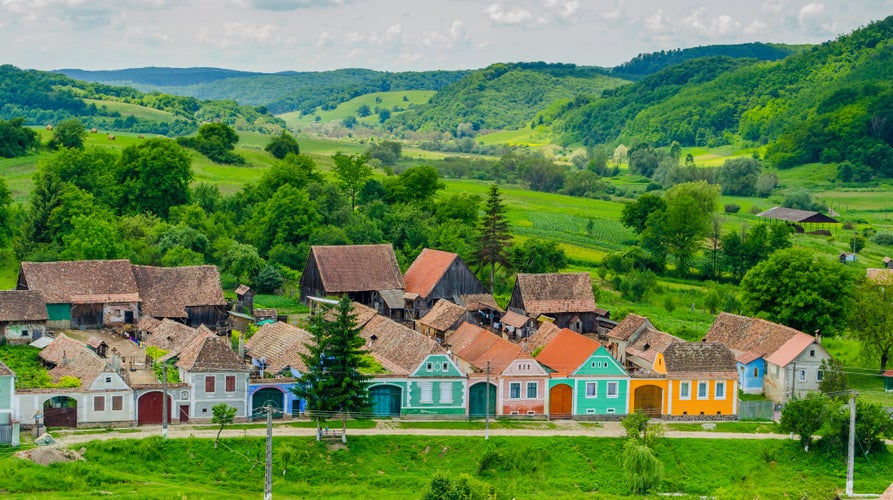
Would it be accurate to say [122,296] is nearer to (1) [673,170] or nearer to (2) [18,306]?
(2) [18,306]

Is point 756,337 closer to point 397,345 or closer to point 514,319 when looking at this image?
point 514,319

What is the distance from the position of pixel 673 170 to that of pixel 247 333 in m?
103

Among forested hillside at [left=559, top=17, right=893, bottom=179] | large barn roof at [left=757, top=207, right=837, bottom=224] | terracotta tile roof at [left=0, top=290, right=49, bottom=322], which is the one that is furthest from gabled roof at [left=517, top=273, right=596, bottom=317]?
forested hillside at [left=559, top=17, right=893, bottom=179]

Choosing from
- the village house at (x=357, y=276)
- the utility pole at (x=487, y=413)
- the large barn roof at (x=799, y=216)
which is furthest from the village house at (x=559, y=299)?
the large barn roof at (x=799, y=216)

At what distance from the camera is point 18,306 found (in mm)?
59531

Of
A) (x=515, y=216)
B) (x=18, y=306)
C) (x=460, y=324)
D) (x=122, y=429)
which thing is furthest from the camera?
(x=515, y=216)

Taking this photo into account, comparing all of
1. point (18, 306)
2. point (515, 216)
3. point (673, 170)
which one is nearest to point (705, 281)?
point (515, 216)

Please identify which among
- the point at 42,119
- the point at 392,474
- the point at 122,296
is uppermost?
the point at 42,119

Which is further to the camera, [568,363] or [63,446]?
[568,363]

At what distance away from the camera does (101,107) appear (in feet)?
558

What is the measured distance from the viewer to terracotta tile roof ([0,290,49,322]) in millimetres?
58969

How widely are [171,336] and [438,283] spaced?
20099mm

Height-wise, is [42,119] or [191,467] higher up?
[42,119]

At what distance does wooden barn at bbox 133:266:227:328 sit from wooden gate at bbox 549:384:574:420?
22.4 meters
